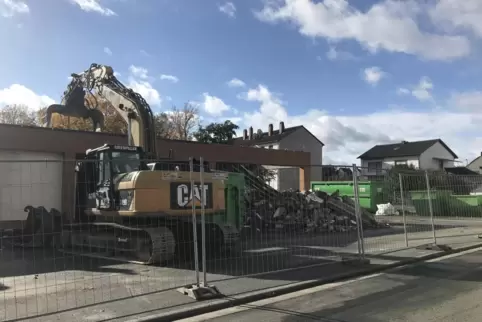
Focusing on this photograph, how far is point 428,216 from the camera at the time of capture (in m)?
15.2

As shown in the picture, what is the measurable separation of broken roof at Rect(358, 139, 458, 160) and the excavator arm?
56057 mm

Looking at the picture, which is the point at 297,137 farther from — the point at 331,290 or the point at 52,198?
the point at 331,290

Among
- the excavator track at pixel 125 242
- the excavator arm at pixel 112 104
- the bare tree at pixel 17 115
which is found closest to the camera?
the excavator track at pixel 125 242

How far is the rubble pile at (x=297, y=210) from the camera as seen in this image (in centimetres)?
1611

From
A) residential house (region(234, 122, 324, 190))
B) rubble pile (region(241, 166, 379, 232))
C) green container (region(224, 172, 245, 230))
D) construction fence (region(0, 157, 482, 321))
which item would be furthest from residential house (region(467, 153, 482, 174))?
green container (region(224, 172, 245, 230))

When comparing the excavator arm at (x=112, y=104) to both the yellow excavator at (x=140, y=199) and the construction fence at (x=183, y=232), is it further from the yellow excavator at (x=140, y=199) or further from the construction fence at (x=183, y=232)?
the construction fence at (x=183, y=232)

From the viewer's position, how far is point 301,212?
19.9 m

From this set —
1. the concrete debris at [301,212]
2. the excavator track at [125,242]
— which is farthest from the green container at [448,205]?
the excavator track at [125,242]

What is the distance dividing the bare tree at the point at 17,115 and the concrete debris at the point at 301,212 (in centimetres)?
3285

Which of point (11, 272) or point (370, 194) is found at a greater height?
point (370, 194)

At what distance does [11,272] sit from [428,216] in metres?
12.6

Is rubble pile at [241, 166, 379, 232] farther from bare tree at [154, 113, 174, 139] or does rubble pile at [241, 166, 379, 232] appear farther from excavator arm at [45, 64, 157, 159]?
bare tree at [154, 113, 174, 139]

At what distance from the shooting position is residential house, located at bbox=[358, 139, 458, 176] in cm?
6325

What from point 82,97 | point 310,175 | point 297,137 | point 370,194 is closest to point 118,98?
point 82,97
